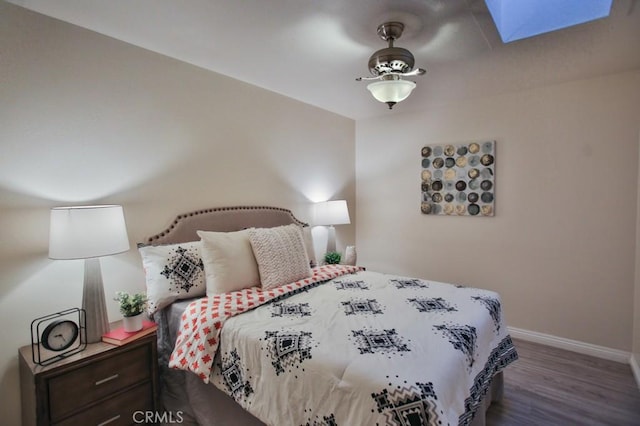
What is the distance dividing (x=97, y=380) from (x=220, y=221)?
129cm

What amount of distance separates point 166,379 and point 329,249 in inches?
80.2

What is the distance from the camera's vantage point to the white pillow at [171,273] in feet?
6.63

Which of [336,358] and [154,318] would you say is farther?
[154,318]

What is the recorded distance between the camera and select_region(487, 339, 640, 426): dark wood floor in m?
2.00

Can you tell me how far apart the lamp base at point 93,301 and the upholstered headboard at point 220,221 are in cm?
46

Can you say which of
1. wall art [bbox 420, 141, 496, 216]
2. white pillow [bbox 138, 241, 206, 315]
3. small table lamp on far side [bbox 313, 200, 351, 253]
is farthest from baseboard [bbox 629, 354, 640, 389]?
white pillow [bbox 138, 241, 206, 315]

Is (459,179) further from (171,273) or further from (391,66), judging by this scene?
(171,273)

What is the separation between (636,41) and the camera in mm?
2064

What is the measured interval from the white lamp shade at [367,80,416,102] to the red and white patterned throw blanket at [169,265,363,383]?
1.42 metres

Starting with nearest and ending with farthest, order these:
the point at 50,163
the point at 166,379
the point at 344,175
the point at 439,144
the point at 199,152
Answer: the point at 50,163
the point at 166,379
the point at 199,152
the point at 439,144
the point at 344,175

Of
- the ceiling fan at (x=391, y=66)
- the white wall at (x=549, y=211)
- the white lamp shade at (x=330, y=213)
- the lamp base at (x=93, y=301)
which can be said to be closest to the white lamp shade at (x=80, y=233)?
the lamp base at (x=93, y=301)

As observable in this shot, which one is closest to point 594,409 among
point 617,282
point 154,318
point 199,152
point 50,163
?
point 617,282

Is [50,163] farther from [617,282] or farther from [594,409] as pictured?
[617,282]

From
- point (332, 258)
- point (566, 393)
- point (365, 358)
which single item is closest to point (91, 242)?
point (365, 358)
